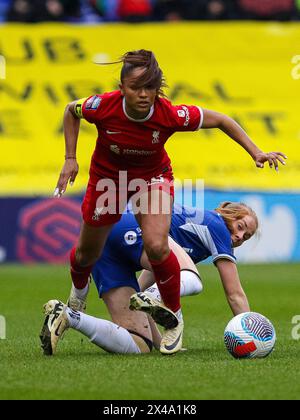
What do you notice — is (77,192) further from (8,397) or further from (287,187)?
(8,397)

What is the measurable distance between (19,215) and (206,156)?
4.59m

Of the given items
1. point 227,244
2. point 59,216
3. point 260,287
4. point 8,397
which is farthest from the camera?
point 59,216

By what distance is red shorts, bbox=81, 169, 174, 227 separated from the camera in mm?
6211

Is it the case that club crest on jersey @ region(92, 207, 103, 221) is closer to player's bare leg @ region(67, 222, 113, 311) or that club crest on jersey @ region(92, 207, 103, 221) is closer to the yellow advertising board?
player's bare leg @ region(67, 222, 113, 311)

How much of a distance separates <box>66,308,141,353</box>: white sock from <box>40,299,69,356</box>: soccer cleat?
5cm

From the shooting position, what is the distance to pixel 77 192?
16.2m

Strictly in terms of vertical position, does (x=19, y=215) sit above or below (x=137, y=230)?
above

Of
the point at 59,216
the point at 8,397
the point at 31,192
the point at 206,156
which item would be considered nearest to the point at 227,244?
the point at 8,397


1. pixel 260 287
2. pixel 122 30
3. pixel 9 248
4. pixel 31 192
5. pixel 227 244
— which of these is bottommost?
pixel 227 244

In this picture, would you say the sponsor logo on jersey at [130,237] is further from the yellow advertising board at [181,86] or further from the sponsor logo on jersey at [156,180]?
the yellow advertising board at [181,86]

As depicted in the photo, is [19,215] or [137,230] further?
[19,215]

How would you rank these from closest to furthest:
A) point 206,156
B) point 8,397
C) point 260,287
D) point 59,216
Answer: point 8,397
point 260,287
point 59,216
point 206,156

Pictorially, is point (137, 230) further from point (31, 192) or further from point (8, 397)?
point (31, 192)

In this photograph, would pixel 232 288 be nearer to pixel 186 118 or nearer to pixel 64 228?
pixel 186 118
